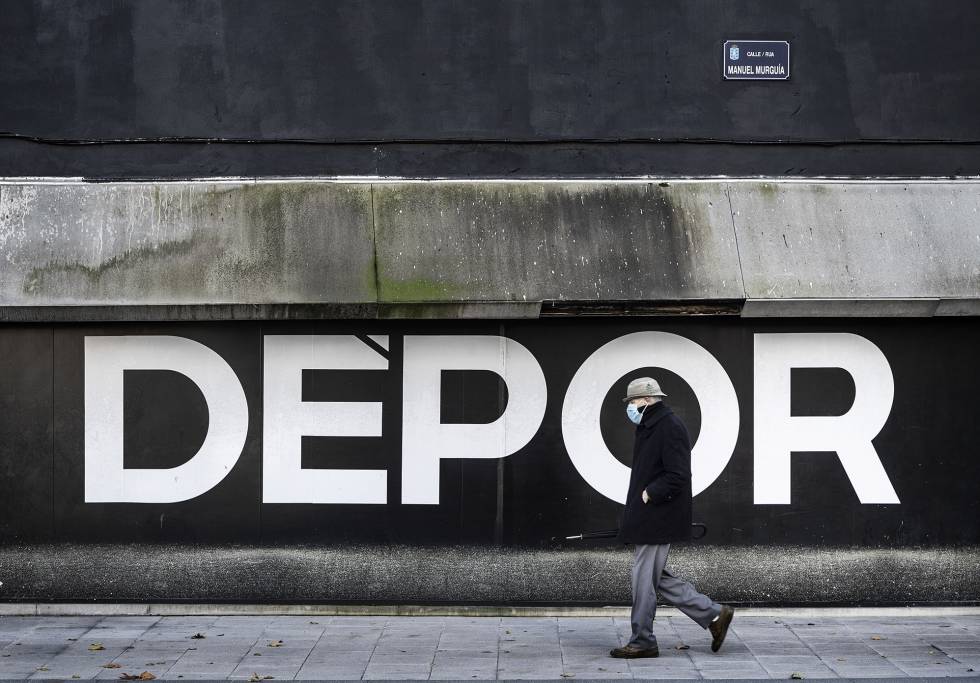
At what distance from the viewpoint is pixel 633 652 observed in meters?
7.27

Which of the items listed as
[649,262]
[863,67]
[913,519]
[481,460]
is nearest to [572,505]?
[481,460]

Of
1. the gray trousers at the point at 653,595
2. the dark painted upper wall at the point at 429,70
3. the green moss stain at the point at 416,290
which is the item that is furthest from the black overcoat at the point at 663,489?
the dark painted upper wall at the point at 429,70

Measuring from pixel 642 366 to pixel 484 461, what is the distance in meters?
1.45

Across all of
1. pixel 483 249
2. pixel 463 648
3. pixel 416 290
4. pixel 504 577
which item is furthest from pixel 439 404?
pixel 463 648

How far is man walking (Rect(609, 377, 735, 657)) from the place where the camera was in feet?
23.8

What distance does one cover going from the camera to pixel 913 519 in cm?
866

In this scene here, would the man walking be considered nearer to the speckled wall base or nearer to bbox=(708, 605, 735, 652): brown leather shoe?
bbox=(708, 605, 735, 652): brown leather shoe

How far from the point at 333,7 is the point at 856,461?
5530 millimetres

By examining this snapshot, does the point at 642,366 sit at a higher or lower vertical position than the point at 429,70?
lower

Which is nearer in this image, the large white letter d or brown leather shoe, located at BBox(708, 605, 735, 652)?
brown leather shoe, located at BBox(708, 605, 735, 652)

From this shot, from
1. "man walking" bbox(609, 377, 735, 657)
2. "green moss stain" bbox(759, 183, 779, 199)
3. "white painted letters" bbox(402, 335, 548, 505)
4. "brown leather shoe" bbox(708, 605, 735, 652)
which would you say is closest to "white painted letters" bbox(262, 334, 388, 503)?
"white painted letters" bbox(402, 335, 548, 505)

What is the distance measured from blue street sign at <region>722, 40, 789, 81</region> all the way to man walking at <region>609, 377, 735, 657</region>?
10.0 feet

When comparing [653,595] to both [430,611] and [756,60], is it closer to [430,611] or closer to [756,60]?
[430,611]

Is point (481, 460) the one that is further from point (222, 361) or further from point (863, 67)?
point (863, 67)
